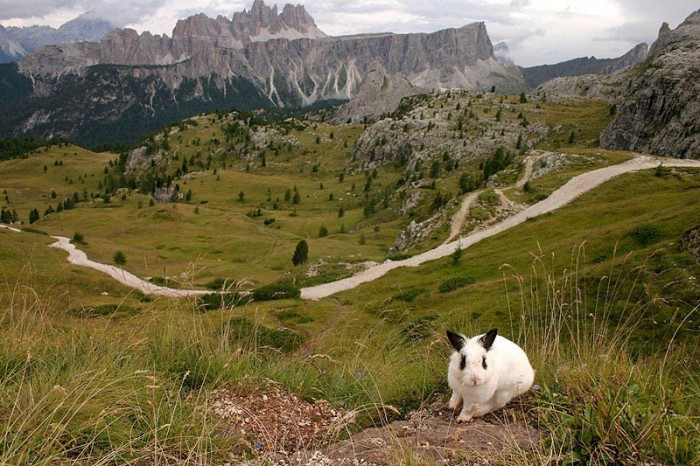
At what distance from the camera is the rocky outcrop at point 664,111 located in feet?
300

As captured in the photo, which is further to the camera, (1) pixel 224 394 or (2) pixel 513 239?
(2) pixel 513 239

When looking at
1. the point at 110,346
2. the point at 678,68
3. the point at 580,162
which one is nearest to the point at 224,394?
the point at 110,346

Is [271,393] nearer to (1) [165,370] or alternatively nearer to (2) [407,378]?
(1) [165,370]

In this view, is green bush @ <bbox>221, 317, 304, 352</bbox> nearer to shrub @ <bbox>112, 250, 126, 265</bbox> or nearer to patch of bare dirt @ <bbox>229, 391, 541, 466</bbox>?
patch of bare dirt @ <bbox>229, 391, 541, 466</bbox>

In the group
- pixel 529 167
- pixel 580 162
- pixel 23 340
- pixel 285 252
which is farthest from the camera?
pixel 285 252

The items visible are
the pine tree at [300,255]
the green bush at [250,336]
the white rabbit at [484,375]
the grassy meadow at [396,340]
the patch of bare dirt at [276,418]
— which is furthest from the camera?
the pine tree at [300,255]

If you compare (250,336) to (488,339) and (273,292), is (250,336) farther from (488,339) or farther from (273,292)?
(273,292)

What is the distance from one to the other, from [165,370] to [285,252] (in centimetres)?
8765

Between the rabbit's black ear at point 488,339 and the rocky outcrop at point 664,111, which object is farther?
the rocky outcrop at point 664,111

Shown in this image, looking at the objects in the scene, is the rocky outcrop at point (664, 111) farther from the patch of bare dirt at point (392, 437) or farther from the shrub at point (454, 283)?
the patch of bare dirt at point (392, 437)

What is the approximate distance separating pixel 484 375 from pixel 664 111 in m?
126

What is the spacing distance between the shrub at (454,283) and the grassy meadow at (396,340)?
19 cm

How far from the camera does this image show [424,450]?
5371 mm

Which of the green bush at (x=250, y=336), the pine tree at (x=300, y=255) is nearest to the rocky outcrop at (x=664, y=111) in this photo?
the pine tree at (x=300, y=255)
